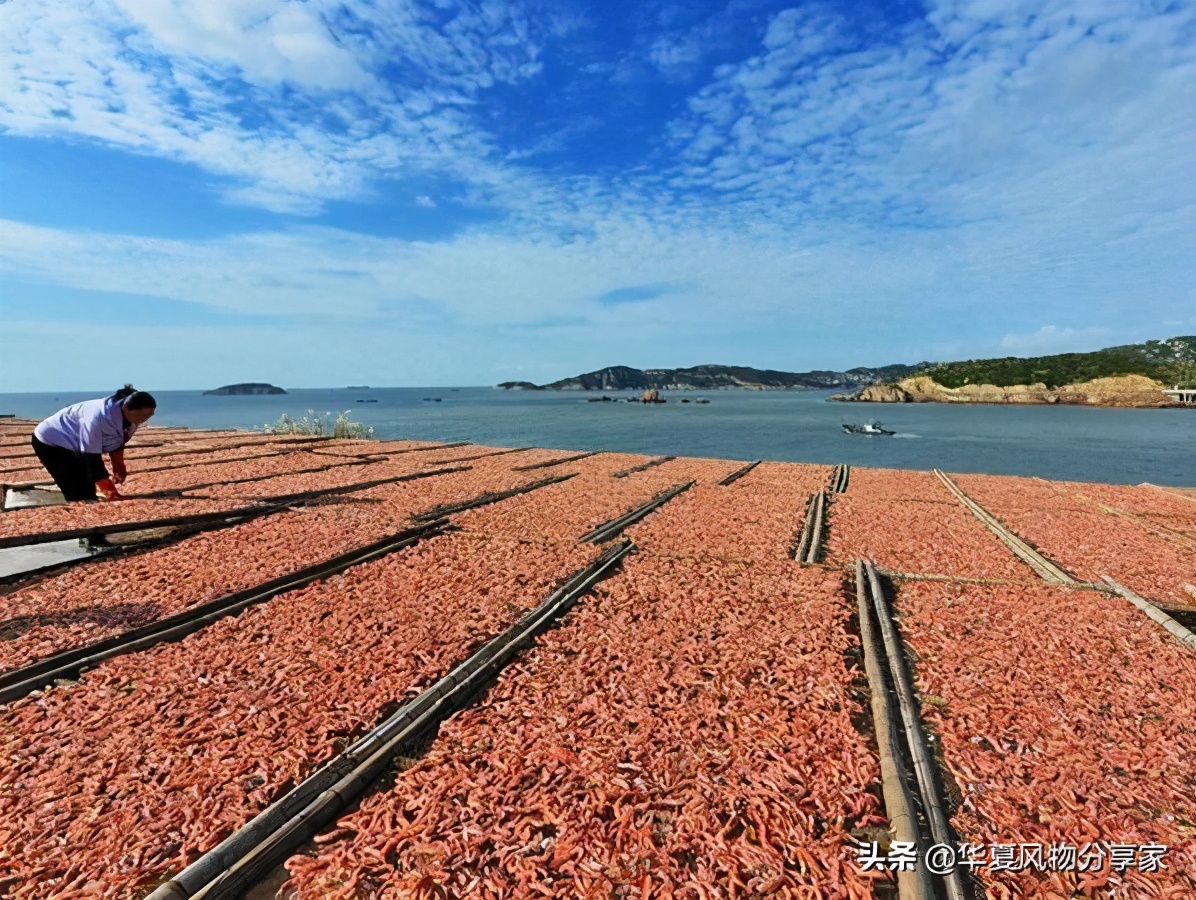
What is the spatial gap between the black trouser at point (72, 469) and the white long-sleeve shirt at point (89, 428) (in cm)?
12

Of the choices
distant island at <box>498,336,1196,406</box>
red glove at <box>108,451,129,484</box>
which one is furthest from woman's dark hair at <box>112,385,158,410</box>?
distant island at <box>498,336,1196,406</box>

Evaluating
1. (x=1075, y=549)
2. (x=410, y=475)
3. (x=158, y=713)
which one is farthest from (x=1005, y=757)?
(x=410, y=475)

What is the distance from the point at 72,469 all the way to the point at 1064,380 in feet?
405

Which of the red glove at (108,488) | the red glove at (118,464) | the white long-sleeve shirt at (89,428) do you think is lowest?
the red glove at (108,488)

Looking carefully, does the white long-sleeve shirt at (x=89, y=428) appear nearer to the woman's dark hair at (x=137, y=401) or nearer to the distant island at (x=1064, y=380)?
the woman's dark hair at (x=137, y=401)

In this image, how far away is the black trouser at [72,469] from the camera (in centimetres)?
832

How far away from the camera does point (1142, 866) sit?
99.3 inches

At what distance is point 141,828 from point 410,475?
9868 millimetres

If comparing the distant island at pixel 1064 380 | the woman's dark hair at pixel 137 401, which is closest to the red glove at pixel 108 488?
the woman's dark hair at pixel 137 401

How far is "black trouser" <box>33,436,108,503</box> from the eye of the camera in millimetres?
8320

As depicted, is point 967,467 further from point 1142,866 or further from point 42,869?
point 42,869

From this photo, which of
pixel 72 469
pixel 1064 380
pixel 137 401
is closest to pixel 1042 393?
pixel 1064 380

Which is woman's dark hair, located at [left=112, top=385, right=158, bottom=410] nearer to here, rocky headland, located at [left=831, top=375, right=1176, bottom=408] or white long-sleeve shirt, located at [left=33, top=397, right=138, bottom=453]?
white long-sleeve shirt, located at [left=33, top=397, right=138, bottom=453]

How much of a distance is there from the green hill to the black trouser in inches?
4749
